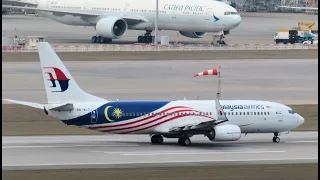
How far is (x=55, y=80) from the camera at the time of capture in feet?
181

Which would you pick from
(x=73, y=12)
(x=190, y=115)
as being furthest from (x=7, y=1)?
(x=190, y=115)

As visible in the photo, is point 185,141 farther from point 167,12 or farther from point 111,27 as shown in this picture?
point 167,12

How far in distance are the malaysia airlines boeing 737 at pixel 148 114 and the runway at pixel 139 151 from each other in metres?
0.94

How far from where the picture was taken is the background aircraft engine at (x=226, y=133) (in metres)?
53.7

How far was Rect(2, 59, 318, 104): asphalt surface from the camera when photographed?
82.8m

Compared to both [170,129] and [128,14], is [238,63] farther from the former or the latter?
[170,129]

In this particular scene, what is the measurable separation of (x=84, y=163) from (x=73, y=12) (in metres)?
82.6

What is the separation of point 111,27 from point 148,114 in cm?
7013

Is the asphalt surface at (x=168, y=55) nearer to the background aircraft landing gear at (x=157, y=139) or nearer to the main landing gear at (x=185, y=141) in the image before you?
the background aircraft landing gear at (x=157, y=139)

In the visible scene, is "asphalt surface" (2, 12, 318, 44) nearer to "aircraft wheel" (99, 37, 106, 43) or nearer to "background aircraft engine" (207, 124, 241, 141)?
"aircraft wheel" (99, 37, 106, 43)

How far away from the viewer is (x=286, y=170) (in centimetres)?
4644

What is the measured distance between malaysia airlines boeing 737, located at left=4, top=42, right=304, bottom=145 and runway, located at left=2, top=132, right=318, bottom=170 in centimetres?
94

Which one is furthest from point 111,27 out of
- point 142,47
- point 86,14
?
point 86,14

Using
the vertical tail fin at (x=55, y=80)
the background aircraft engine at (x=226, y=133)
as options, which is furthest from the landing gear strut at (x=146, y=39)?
the background aircraft engine at (x=226, y=133)
